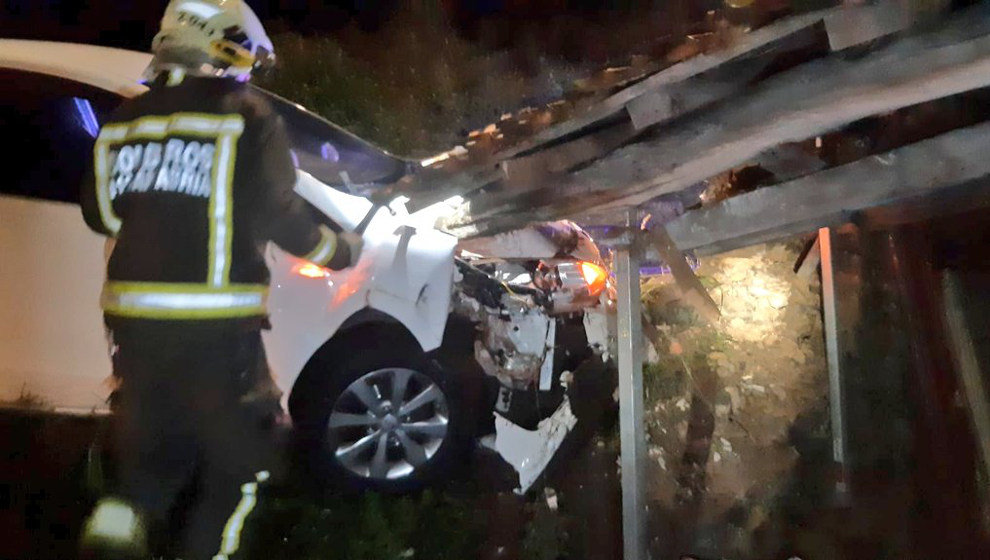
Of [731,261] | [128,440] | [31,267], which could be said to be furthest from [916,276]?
[31,267]

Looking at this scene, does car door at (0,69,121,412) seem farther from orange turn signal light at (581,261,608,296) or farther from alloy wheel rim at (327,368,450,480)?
orange turn signal light at (581,261,608,296)

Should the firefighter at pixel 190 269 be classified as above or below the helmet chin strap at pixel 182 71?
below

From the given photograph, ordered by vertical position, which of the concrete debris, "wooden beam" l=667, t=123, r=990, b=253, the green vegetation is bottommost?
the green vegetation

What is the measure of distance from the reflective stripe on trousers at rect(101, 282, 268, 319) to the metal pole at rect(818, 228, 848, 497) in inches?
100

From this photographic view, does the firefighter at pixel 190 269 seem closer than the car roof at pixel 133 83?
Yes

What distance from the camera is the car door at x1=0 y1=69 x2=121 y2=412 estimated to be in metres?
2.82

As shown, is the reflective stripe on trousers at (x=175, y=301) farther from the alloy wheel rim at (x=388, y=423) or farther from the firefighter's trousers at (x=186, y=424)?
the alloy wheel rim at (x=388, y=423)

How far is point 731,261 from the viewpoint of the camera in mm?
3990

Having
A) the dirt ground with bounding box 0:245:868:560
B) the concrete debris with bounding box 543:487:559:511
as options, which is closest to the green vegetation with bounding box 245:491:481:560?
the dirt ground with bounding box 0:245:868:560

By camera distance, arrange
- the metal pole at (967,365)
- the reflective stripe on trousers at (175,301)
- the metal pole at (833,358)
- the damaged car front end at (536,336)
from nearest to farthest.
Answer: the reflective stripe on trousers at (175,301) → the metal pole at (967,365) → the metal pole at (833,358) → the damaged car front end at (536,336)

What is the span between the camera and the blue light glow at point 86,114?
9.16 feet

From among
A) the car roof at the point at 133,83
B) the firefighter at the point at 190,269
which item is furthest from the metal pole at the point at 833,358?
the firefighter at the point at 190,269

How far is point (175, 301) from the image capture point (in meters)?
2.11

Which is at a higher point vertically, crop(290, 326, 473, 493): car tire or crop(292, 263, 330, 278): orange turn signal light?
crop(292, 263, 330, 278): orange turn signal light
